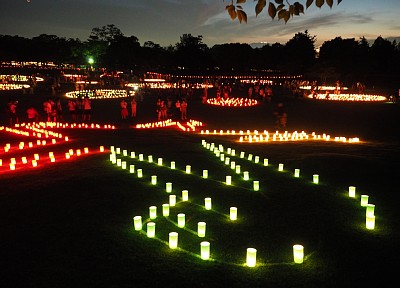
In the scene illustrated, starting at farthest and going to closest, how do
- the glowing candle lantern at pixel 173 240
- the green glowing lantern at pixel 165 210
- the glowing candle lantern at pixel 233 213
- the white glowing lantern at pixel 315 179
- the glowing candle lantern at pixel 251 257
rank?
the white glowing lantern at pixel 315 179 → the green glowing lantern at pixel 165 210 → the glowing candle lantern at pixel 233 213 → the glowing candle lantern at pixel 173 240 → the glowing candle lantern at pixel 251 257

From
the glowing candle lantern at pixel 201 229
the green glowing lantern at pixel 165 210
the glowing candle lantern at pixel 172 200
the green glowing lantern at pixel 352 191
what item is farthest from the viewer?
the green glowing lantern at pixel 352 191

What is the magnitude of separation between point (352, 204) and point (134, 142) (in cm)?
988

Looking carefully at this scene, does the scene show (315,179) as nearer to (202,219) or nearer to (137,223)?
(202,219)

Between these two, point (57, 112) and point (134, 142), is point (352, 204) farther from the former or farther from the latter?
point (57, 112)

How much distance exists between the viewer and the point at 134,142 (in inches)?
623

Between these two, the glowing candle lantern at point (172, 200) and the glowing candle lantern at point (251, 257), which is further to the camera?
the glowing candle lantern at point (172, 200)

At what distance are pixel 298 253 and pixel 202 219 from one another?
2294mm

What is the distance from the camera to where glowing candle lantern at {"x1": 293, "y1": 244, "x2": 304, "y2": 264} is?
18.2 ft

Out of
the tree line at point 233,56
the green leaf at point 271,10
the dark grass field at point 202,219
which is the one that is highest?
the tree line at point 233,56

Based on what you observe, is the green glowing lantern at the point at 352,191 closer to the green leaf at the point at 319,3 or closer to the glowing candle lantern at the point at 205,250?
the glowing candle lantern at the point at 205,250

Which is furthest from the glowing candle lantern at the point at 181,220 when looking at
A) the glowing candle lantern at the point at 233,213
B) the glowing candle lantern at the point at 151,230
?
the glowing candle lantern at the point at 233,213

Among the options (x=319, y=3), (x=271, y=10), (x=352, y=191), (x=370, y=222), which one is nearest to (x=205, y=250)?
(x=370, y=222)

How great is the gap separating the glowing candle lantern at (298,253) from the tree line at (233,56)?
5658cm

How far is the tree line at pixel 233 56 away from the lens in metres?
61.4
